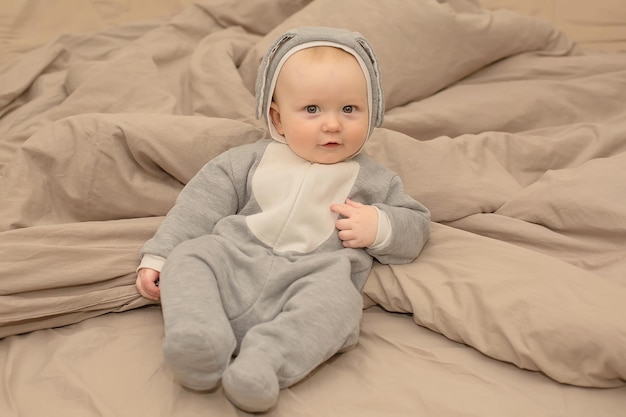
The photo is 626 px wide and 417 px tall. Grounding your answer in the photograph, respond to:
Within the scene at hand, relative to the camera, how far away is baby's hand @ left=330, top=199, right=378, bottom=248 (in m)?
1.01

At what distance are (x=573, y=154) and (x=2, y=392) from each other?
3.57 ft

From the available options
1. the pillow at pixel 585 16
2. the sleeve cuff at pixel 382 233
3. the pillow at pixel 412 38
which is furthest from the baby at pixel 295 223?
the pillow at pixel 585 16

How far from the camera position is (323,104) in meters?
1.03

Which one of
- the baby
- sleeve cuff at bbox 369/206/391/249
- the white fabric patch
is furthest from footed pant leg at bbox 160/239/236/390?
sleeve cuff at bbox 369/206/391/249

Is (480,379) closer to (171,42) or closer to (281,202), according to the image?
(281,202)

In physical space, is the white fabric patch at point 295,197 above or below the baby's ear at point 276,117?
below

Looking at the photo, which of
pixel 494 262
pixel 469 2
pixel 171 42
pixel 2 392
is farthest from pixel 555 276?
pixel 171 42

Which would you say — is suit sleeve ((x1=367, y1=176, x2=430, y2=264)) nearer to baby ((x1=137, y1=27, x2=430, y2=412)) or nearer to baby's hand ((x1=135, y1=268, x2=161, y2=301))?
baby ((x1=137, y1=27, x2=430, y2=412))

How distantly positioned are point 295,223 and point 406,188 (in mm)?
255

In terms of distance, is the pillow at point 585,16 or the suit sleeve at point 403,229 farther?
the pillow at point 585,16

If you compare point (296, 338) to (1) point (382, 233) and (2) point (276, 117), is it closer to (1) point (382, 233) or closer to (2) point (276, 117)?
(1) point (382, 233)

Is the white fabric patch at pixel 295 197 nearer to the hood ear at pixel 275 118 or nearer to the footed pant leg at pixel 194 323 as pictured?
the hood ear at pixel 275 118

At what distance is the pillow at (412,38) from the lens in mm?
1466

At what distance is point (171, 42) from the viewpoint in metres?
1.60
